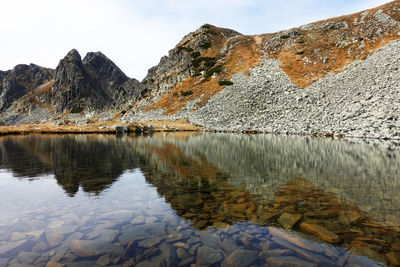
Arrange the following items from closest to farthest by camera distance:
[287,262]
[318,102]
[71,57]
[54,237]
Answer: [287,262] < [54,237] < [318,102] < [71,57]

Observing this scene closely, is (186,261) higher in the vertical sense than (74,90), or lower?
lower

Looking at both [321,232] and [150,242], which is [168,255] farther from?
[321,232]

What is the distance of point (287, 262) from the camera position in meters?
5.72

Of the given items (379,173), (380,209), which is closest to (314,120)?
(379,173)

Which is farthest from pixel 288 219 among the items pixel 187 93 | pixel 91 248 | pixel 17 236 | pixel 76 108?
pixel 76 108

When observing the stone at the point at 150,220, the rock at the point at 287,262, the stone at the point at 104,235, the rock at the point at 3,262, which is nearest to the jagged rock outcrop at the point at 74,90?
the stone at the point at 150,220

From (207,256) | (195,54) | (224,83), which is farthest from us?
(195,54)

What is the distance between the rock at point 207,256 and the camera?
575 centimetres

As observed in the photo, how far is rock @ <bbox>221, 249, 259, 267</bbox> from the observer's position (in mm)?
5699

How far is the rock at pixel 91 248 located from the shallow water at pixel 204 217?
1.1 inches

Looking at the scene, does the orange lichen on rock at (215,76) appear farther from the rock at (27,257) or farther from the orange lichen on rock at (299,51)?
the rock at (27,257)

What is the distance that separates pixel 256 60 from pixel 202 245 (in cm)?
9395

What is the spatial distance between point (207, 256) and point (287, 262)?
2079 millimetres

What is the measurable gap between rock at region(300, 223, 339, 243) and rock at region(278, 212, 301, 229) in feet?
1.11
